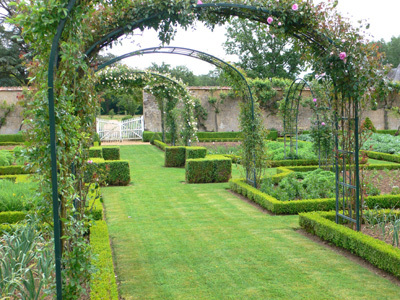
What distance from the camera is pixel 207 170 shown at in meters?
10.1

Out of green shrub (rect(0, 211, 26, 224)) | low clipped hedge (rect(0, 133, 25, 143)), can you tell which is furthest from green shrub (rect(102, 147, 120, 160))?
low clipped hedge (rect(0, 133, 25, 143))

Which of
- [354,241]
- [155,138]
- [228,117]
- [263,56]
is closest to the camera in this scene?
[354,241]

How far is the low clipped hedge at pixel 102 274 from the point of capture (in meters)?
3.44

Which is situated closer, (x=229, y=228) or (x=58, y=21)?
(x=58, y=21)

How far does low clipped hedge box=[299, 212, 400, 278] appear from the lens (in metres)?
4.17

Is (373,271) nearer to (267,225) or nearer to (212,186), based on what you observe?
(267,225)

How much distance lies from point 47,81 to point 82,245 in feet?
4.32

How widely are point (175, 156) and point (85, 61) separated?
9008 mm

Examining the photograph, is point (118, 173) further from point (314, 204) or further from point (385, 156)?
point (385, 156)

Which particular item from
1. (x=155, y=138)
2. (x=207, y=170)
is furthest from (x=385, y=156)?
(x=155, y=138)

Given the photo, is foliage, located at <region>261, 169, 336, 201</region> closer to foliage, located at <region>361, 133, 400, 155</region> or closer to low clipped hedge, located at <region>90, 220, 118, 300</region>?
low clipped hedge, located at <region>90, 220, 118, 300</region>

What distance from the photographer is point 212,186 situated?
377 inches

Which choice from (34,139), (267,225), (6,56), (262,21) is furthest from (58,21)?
(6,56)

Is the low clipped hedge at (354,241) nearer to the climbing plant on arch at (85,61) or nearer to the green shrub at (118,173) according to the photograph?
the climbing plant on arch at (85,61)
